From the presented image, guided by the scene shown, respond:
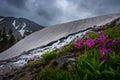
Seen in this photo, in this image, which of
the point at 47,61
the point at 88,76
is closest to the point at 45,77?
the point at 88,76

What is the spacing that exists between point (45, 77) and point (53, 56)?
130 inches

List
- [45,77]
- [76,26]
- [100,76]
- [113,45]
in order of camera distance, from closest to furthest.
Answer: [100,76]
[45,77]
[113,45]
[76,26]

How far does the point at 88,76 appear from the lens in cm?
631

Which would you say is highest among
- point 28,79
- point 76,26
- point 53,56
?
point 76,26

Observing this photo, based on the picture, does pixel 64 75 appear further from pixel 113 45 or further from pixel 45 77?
pixel 113 45

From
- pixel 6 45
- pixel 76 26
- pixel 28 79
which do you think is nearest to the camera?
pixel 28 79

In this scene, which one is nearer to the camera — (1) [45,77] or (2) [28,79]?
(1) [45,77]

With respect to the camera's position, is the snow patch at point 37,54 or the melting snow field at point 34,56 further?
the snow patch at point 37,54

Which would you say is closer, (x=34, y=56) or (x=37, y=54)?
(x=34, y=56)

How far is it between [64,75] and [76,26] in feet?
48.5

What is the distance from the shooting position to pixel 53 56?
420 inches

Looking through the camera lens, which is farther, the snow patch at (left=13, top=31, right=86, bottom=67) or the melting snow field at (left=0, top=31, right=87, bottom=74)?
the snow patch at (left=13, top=31, right=86, bottom=67)

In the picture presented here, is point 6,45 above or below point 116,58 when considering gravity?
above

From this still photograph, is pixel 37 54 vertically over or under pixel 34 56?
over
